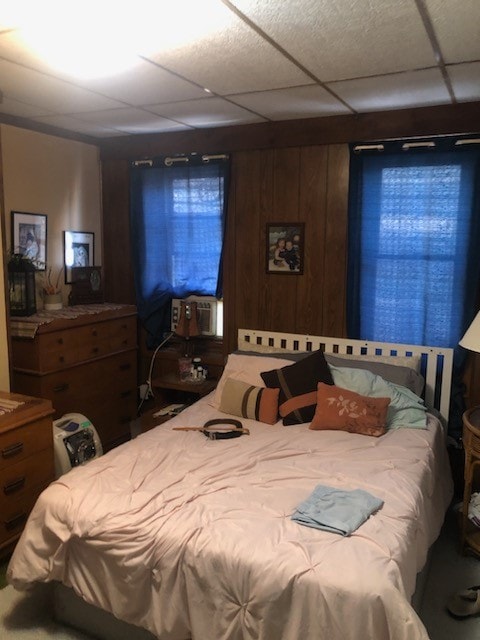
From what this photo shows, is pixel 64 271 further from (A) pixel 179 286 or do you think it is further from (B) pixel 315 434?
(B) pixel 315 434

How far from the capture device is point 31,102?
3.09m

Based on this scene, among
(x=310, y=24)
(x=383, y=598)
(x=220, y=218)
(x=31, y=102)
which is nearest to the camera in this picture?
(x=383, y=598)

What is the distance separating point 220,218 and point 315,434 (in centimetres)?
184

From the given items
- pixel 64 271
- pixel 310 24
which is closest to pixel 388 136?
pixel 310 24

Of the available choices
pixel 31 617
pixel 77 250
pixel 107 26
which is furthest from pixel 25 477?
pixel 107 26

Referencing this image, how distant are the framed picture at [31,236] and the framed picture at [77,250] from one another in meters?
0.23

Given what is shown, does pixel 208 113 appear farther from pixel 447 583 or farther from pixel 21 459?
pixel 447 583

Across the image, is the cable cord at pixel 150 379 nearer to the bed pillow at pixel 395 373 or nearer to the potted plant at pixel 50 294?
the potted plant at pixel 50 294

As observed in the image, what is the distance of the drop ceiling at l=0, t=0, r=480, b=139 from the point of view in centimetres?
184

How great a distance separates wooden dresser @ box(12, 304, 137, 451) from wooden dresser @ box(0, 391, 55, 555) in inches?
22.4

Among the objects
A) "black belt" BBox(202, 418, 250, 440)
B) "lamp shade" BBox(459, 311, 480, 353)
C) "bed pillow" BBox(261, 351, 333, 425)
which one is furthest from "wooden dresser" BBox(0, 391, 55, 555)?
"lamp shade" BBox(459, 311, 480, 353)

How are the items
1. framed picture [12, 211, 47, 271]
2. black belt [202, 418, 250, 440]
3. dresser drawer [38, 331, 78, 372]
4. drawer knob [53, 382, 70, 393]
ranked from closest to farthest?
black belt [202, 418, 250, 440]
dresser drawer [38, 331, 78, 372]
drawer knob [53, 382, 70, 393]
framed picture [12, 211, 47, 271]

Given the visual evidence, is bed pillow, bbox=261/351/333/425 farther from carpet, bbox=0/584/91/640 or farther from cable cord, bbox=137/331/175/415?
carpet, bbox=0/584/91/640

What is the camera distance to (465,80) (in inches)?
102
